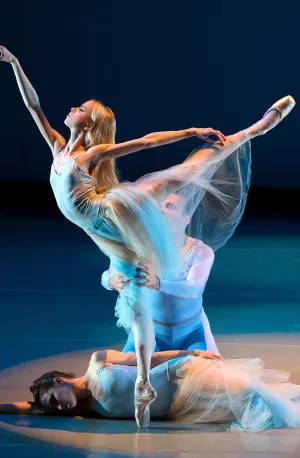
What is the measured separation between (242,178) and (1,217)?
4.27 metres

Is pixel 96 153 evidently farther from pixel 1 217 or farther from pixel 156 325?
pixel 1 217

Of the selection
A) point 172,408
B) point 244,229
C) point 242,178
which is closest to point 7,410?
point 172,408

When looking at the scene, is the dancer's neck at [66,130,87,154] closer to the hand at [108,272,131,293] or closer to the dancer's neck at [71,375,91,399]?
the hand at [108,272,131,293]

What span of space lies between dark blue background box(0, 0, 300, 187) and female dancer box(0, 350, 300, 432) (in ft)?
18.0

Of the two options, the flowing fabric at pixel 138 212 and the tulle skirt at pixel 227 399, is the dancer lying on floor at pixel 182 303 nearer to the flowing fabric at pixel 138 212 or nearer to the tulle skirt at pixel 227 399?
the flowing fabric at pixel 138 212

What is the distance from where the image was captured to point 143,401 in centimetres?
417

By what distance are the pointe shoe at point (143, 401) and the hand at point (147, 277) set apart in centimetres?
43

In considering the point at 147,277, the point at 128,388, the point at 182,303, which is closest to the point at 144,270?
the point at 147,277

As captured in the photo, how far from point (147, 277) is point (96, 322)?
60.8 inches

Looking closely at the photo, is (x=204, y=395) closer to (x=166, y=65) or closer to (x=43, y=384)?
(x=43, y=384)

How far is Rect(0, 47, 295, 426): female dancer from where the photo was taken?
14.1 ft

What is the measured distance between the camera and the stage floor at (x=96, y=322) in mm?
3992

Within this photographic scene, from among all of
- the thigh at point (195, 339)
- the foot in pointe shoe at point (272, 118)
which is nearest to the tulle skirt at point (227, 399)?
the thigh at point (195, 339)

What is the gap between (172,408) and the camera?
4289 millimetres
